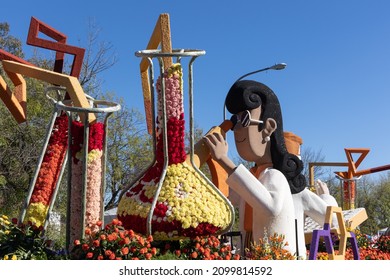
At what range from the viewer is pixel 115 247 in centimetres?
609

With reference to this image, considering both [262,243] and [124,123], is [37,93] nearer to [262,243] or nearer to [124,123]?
[124,123]

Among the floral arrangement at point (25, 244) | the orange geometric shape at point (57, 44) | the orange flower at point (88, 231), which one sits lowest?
the floral arrangement at point (25, 244)

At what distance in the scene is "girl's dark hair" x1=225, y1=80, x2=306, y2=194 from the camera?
25.8ft

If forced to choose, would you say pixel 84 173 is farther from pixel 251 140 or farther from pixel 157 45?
pixel 251 140

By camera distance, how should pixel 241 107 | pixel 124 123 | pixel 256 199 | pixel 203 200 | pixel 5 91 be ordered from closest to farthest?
pixel 203 200, pixel 256 199, pixel 241 107, pixel 5 91, pixel 124 123

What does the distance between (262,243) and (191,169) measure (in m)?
1.33

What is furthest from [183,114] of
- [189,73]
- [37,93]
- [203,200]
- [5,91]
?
[37,93]

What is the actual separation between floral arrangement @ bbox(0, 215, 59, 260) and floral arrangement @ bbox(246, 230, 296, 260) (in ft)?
7.79

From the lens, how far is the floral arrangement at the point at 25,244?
684cm

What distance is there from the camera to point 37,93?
20781 millimetres

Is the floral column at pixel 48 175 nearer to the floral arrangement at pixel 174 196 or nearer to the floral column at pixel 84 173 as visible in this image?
the floral column at pixel 84 173

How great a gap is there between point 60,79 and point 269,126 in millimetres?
2879

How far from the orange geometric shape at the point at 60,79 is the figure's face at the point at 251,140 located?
204cm

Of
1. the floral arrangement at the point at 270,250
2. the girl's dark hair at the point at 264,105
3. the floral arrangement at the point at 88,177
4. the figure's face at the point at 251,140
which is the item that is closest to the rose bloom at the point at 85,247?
the floral arrangement at the point at 88,177
